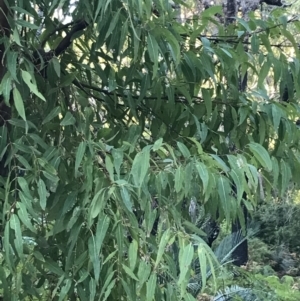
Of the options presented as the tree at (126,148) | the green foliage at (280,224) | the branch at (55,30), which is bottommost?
the green foliage at (280,224)

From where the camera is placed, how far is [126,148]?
0.98m

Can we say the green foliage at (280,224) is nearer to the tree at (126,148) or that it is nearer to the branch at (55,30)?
the tree at (126,148)

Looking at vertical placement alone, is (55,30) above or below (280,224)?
above

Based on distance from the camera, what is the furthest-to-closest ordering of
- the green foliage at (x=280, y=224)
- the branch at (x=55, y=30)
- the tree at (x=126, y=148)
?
the green foliage at (x=280, y=224), the branch at (x=55, y=30), the tree at (x=126, y=148)

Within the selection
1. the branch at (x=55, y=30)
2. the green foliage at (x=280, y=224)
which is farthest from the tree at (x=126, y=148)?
the green foliage at (x=280, y=224)

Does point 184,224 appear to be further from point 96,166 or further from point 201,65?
point 201,65

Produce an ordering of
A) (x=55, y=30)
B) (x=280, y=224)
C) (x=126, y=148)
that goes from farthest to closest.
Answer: (x=280, y=224), (x=55, y=30), (x=126, y=148)

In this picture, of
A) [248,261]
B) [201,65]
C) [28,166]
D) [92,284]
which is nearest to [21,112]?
[28,166]

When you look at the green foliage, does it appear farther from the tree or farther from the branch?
the branch

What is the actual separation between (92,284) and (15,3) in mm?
632

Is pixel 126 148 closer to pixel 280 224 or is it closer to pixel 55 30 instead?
pixel 55 30

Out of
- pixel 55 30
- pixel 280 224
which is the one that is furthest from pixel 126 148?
pixel 280 224

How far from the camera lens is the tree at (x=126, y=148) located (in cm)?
88

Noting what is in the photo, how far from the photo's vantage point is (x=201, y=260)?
809 millimetres
